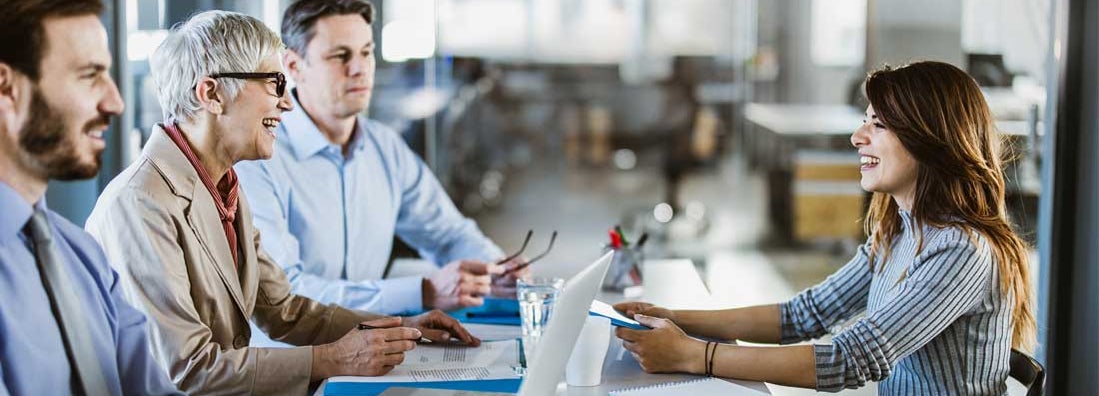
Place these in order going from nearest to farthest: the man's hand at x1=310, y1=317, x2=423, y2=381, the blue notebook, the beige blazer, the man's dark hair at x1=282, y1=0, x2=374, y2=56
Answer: the beige blazer → the man's hand at x1=310, y1=317, x2=423, y2=381 → the blue notebook → the man's dark hair at x1=282, y1=0, x2=374, y2=56

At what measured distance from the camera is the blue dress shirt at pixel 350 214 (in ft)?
9.66

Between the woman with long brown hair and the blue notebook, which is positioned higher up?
the woman with long brown hair

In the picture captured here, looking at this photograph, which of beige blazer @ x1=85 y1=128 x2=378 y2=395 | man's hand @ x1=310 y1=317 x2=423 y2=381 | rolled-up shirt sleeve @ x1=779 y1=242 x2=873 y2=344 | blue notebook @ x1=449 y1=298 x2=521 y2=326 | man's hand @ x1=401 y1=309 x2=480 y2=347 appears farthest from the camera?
blue notebook @ x1=449 y1=298 x2=521 y2=326

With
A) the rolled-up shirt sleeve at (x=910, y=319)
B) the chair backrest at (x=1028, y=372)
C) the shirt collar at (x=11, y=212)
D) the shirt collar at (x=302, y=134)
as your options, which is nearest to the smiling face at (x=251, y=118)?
the shirt collar at (x=11, y=212)

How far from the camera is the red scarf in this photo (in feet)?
7.03

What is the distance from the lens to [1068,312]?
3959 millimetres

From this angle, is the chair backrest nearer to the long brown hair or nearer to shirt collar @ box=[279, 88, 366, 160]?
the long brown hair

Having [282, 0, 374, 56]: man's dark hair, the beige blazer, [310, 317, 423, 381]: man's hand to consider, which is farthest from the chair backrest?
[282, 0, 374, 56]: man's dark hair

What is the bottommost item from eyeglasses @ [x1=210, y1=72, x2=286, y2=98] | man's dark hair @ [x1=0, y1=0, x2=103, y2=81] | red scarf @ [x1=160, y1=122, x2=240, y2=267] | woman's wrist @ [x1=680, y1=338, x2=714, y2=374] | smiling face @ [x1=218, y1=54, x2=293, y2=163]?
woman's wrist @ [x1=680, y1=338, x2=714, y2=374]

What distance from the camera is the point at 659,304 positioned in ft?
9.55

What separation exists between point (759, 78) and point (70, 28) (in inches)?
302

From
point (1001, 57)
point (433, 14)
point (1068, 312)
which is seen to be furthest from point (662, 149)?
point (1068, 312)

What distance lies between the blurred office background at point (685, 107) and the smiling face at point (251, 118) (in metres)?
1.74

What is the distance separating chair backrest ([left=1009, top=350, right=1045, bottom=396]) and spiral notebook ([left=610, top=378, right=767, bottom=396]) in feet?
1.74
